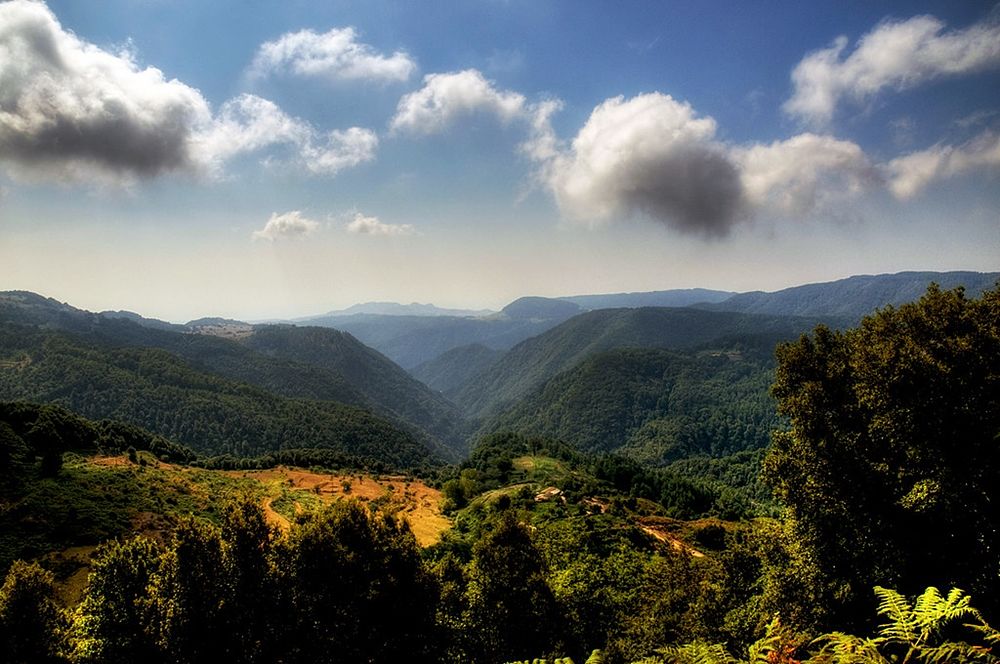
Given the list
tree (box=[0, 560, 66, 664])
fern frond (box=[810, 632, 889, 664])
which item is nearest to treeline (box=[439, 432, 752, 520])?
tree (box=[0, 560, 66, 664])

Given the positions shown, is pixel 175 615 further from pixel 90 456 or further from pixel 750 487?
pixel 750 487

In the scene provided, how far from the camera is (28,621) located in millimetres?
13883

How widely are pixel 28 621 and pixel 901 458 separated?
97.4 ft

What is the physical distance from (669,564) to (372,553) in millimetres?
21248

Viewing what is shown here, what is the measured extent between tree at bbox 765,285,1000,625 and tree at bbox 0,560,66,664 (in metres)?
26.8

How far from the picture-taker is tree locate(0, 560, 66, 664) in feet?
44.5

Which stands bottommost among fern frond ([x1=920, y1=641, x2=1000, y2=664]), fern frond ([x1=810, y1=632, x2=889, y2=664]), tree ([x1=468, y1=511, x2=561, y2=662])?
tree ([x1=468, y1=511, x2=561, y2=662])

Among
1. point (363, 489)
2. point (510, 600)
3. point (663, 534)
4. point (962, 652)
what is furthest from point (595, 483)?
point (962, 652)

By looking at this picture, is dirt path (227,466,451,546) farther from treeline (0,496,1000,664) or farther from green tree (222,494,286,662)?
green tree (222,494,286,662)

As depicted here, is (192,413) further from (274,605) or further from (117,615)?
(274,605)

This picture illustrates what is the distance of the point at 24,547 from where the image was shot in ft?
118

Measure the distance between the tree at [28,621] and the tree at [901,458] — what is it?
26761 millimetres

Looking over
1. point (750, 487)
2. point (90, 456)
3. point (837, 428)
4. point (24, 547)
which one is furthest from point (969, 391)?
point (750, 487)

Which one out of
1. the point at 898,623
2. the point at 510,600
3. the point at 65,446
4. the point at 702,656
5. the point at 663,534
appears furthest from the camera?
the point at 663,534
